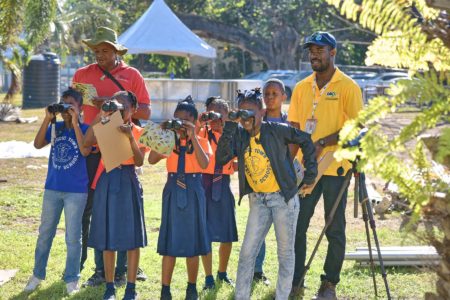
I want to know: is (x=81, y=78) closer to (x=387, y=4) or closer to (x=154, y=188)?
(x=387, y=4)

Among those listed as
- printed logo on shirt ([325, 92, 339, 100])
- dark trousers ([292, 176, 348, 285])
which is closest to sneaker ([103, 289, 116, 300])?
dark trousers ([292, 176, 348, 285])

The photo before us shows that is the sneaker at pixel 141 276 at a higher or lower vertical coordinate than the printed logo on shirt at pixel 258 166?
lower

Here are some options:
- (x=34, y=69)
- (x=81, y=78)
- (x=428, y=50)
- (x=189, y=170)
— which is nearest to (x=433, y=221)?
(x=428, y=50)

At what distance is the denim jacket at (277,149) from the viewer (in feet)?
19.9

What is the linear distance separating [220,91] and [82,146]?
1721cm

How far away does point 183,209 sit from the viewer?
634cm

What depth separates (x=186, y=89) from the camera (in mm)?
23688

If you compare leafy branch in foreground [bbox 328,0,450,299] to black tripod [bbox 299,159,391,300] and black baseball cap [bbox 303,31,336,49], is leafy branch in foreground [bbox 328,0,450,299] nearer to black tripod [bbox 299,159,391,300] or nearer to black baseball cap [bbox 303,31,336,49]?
black tripod [bbox 299,159,391,300]

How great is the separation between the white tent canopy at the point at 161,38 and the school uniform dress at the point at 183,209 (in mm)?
18640

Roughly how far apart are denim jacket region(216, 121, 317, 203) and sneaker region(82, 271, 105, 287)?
170 centimetres

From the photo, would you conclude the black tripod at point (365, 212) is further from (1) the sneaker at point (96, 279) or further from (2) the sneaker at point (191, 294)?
(1) the sneaker at point (96, 279)

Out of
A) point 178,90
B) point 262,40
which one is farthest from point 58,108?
point 262,40

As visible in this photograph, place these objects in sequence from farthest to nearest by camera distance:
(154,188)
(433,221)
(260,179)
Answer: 1. (154,188)
2. (260,179)
3. (433,221)

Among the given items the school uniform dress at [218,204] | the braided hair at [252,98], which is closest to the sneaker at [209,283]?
the school uniform dress at [218,204]
